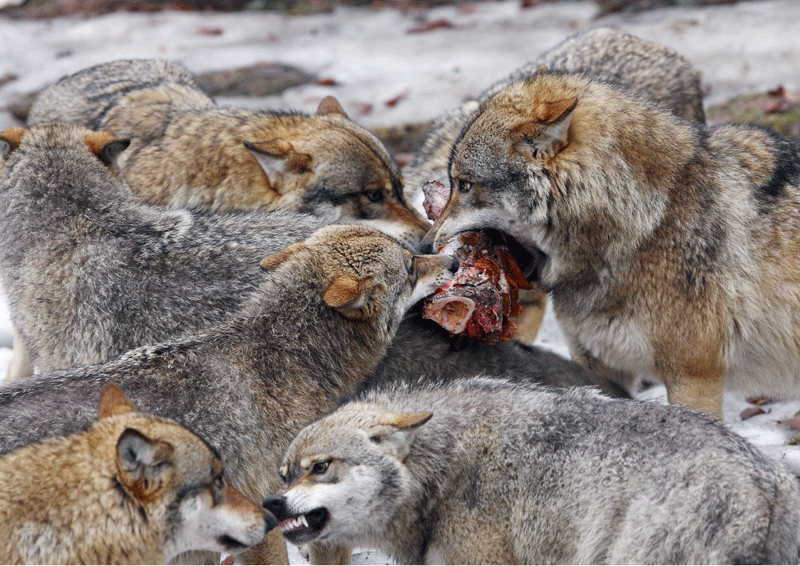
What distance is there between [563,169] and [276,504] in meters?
2.64

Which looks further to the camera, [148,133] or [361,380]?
[148,133]

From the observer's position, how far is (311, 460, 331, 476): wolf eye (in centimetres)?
447

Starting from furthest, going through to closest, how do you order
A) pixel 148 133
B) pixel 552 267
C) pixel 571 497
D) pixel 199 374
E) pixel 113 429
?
pixel 148 133 < pixel 552 267 < pixel 199 374 < pixel 571 497 < pixel 113 429

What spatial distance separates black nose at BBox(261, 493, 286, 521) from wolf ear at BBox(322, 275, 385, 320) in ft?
3.93

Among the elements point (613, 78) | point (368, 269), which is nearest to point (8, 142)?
point (368, 269)

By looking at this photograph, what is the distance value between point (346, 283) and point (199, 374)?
0.97 meters

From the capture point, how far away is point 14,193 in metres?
5.89

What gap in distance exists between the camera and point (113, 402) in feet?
14.2

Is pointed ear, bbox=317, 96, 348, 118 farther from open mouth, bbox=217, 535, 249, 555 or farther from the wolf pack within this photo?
open mouth, bbox=217, 535, 249, 555

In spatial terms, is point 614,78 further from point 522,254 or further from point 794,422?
point 794,422

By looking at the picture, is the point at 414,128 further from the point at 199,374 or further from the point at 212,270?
the point at 199,374

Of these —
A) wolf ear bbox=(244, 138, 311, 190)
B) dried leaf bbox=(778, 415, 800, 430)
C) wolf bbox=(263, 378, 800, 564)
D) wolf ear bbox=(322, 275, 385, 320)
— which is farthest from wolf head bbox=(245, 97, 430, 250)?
dried leaf bbox=(778, 415, 800, 430)

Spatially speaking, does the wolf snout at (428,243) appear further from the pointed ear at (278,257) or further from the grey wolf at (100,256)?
the pointed ear at (278,257)

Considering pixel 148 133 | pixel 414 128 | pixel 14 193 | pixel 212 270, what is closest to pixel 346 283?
pixel 212 270
